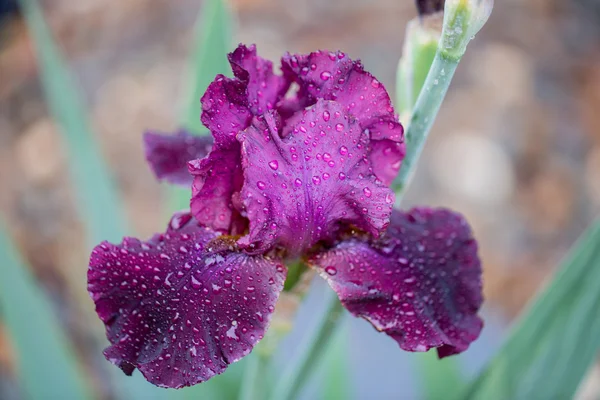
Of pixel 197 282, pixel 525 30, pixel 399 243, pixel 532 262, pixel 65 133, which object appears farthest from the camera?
pixel 525 30

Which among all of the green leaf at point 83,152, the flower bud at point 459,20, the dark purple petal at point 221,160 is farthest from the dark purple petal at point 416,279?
the green leaf at point 83,152

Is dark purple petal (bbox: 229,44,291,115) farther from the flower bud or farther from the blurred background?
the blurred background

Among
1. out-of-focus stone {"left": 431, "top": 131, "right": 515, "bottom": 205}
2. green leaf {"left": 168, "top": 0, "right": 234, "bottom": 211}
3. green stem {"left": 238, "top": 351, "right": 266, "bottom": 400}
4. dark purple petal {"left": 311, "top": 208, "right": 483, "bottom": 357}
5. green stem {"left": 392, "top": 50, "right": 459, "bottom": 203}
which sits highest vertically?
out-of-focus stone {"left": 431, "top": 131, "right": 515, "bottom": 205}

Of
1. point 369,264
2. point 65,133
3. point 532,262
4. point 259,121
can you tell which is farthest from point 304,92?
point 532,262

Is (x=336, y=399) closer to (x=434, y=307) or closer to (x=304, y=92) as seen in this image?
(x=434, y=307)

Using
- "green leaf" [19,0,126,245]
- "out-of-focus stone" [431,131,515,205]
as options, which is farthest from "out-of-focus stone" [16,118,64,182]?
"out-of-focus stone" [431,131,515,205]

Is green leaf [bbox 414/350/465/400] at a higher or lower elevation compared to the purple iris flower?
lower
